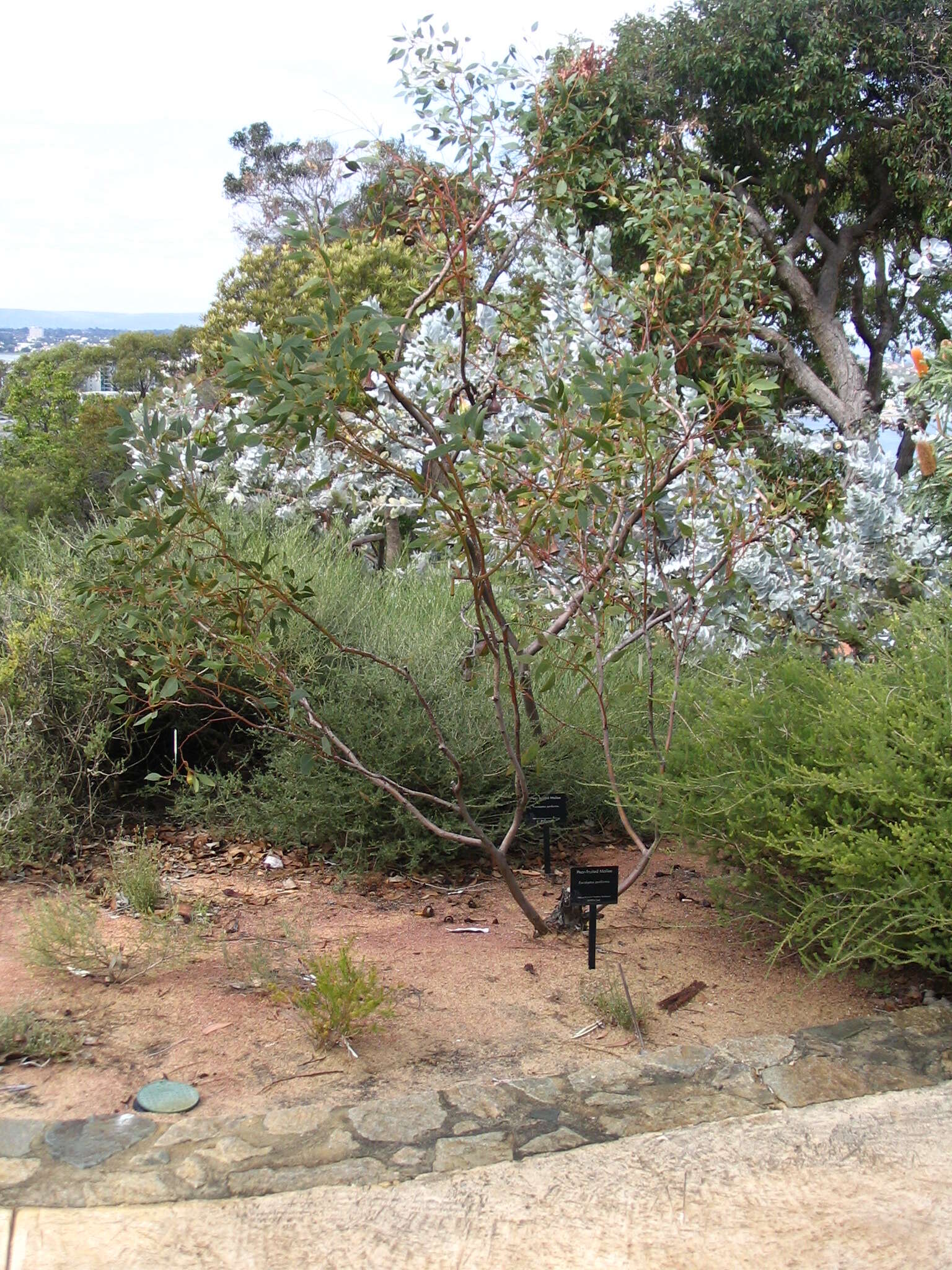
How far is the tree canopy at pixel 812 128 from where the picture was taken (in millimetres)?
13609

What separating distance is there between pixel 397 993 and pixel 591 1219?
1087 mm

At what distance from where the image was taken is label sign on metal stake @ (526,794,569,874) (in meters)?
3.98

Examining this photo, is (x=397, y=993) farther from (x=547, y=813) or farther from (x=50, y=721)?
(x=50, y=721)

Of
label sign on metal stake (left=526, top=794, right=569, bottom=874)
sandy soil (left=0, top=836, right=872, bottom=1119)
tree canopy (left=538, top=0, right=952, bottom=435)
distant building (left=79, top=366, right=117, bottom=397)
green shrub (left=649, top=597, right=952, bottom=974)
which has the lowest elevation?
sandy soil (left=0, top=836, right=872, bottom=1119)

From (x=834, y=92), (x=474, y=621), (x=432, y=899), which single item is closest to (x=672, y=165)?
(x=834, y=92)

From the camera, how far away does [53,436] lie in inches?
632

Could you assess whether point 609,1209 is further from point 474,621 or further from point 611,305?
point 611,305

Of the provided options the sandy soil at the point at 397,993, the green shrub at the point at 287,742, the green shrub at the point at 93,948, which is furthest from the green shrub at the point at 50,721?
the green shrub at the point at 93,948

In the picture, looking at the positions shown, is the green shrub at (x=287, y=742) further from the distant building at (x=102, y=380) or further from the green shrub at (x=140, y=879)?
the distant building at (x=102, y=380)

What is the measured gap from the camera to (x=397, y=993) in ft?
10.6

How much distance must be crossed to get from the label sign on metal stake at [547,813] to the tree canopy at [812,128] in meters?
9.36

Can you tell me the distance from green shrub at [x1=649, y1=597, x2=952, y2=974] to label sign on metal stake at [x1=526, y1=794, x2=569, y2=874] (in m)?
0.41

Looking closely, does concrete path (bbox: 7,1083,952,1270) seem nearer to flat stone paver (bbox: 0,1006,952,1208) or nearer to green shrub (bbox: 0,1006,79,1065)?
flat stone paver (bbox: 0,1006,952,1208)

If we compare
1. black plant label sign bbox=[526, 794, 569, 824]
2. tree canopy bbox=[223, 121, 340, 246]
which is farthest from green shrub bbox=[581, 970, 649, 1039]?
tree canopy bbox=[223, 121, 340, 246]
